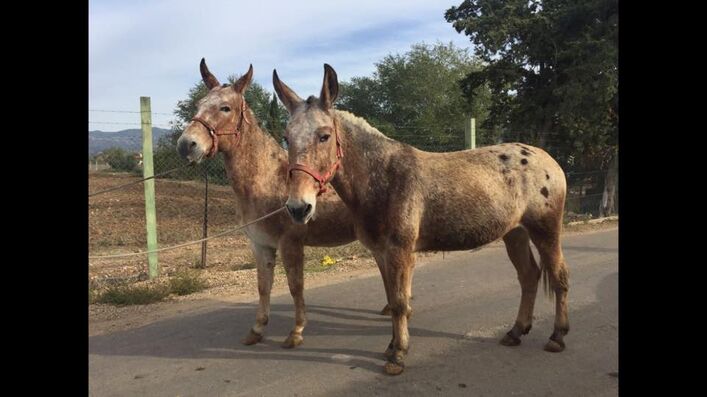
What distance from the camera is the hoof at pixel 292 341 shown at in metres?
4.36

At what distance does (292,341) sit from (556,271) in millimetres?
2567

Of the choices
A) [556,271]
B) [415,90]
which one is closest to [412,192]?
[556,271]

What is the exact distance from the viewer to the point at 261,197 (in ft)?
14.5

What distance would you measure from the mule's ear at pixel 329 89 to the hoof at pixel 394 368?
2142 millimetres

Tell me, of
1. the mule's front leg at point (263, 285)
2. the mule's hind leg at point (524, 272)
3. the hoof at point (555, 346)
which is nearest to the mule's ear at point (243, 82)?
the mule's front leg at point (263, 285)

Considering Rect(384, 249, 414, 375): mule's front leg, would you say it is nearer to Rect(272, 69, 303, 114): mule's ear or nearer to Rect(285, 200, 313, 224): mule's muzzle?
Rect(285, 200, 313, 224): mule's muzzle

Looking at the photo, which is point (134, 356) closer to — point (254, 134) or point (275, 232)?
point (275, 232)

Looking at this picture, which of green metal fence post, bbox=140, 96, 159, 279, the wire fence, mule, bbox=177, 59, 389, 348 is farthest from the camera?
the wire fence

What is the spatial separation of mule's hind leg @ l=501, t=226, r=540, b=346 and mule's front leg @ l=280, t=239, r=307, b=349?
1.96 m

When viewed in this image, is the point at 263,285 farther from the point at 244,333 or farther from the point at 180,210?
the point at 180,210

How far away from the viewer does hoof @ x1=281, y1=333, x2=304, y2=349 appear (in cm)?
436

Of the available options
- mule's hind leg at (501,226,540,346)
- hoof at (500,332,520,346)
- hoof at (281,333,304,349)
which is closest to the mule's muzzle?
hoof at (281,333,304,349)

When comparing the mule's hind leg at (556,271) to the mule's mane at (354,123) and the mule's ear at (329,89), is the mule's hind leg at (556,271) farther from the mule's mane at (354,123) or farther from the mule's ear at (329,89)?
the mule's ear at (329,89)
